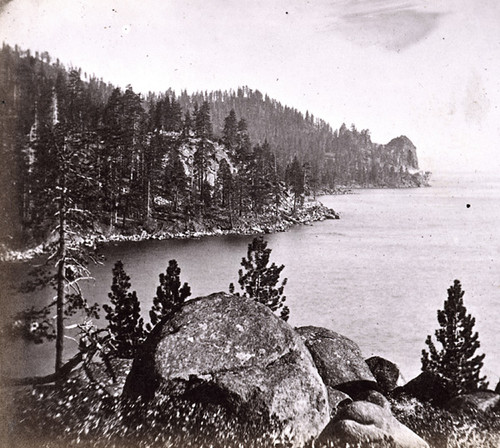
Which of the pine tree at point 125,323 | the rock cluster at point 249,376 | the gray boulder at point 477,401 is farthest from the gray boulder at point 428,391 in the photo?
the pine tree at point 125,323

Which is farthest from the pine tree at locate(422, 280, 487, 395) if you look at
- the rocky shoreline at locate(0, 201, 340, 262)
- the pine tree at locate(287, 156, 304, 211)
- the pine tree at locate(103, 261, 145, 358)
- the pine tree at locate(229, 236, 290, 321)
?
the pine tree at locate(287, 156, 304, 211)

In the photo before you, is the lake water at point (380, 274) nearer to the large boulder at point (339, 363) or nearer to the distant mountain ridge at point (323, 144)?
the large boulder at point (339, 363)

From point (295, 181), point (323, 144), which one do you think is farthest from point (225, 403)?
point (323, 144)

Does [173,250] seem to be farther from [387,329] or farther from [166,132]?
[387,329]

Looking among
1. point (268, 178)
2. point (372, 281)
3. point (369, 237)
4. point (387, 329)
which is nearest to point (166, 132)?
point (268, 178)

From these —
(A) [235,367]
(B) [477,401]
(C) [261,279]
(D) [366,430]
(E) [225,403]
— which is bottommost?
(B) [477,401]

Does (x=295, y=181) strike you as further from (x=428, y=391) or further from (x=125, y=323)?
(x=428, y=391)
